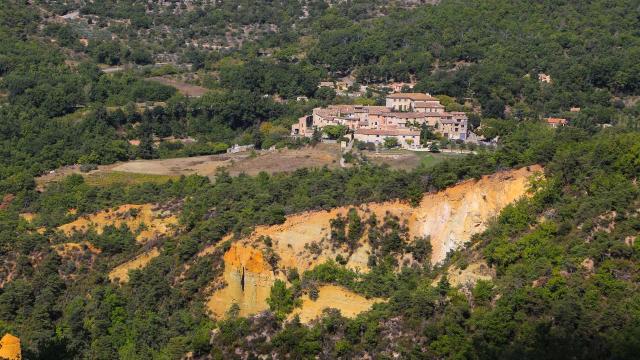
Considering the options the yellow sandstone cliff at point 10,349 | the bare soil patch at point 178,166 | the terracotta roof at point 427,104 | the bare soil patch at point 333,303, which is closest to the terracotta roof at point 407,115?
the terracotta roof at point 427,104

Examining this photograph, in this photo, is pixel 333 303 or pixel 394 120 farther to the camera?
pixel 394 120

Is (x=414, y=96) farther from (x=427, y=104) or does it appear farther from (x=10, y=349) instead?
(x=10, y=349)

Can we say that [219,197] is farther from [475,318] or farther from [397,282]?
[475,318]

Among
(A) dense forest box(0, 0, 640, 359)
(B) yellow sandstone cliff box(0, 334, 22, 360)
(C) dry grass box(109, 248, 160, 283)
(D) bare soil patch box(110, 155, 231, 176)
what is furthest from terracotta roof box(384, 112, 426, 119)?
(B) yellow sandstone cliff box(0, 334, 22, 360)

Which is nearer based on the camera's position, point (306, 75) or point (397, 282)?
point (397, 282)

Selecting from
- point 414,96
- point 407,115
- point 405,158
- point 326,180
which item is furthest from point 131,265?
point 414,96

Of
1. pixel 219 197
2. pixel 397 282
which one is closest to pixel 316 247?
pixel 397 282
